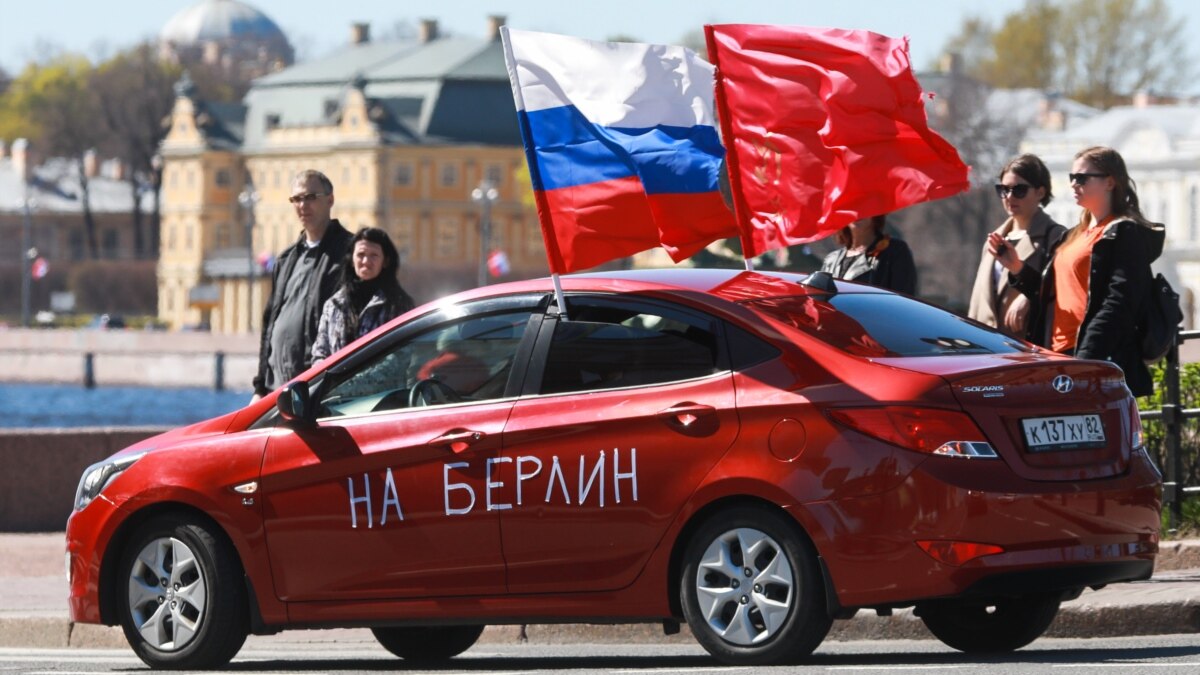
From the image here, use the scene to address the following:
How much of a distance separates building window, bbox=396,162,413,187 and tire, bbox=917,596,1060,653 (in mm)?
141909

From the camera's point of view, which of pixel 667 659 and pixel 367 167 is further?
Answer: pixel 367 167

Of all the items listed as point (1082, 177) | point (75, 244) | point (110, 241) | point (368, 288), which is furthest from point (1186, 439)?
point (110, 241)

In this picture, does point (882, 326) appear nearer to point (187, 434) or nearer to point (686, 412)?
point (686, 412)

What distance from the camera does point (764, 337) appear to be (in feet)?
32.0

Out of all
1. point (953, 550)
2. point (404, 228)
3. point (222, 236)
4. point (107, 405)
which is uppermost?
point (953, 550)

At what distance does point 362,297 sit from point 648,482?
3.52 metres

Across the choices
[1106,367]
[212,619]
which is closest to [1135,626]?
[1106,367]

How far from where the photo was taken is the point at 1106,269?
11430 mm

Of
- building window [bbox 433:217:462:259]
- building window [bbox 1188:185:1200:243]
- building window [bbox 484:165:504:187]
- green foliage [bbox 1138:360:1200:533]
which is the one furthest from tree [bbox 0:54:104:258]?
green foliage [bbox 1138:360:1200:533]

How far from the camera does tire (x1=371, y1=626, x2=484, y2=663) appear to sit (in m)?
11.4

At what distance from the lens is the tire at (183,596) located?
10.6m

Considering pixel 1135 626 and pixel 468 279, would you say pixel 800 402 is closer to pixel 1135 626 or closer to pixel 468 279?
pixel 1135 626

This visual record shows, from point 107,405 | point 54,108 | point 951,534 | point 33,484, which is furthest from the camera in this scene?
point 54,108

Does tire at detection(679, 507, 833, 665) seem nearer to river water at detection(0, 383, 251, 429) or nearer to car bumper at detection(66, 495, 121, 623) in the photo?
car bumper at detection(66, 495, 121, 623)
